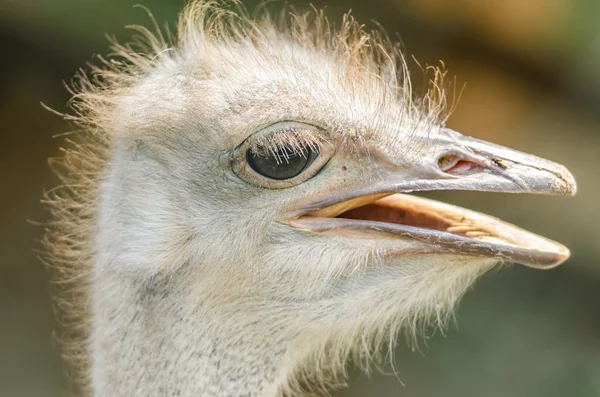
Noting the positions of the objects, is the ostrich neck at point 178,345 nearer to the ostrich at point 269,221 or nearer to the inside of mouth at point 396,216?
the ostrich at point 269,221

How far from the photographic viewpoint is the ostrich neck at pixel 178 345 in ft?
5.24

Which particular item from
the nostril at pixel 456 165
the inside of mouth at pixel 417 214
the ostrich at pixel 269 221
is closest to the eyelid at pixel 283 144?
the ostrich at pixel 269 221

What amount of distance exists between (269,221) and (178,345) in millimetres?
337

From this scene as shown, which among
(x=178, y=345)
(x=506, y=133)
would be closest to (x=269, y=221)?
(x=178, y=345)

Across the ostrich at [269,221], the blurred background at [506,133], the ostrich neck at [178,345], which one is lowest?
the ostrich neck at [178,345]

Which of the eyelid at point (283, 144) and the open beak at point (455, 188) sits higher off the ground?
the eyelid at point (283, 144)

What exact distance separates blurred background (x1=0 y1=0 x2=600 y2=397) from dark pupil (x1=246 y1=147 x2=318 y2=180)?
1897 millimetres

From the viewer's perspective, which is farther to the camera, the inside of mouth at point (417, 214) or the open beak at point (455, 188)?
the inside of mouth at point (417, 214)

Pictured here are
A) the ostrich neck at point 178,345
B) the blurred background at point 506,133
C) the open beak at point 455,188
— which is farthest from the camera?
the blurred background at point 506,133

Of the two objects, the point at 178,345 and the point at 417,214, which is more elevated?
the point at 417,214

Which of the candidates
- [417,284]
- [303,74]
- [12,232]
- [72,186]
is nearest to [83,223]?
[72,186]

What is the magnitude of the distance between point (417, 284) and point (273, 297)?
30 cm

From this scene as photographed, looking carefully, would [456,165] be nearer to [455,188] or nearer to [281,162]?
[455,188]

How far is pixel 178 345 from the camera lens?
63.3 inches
